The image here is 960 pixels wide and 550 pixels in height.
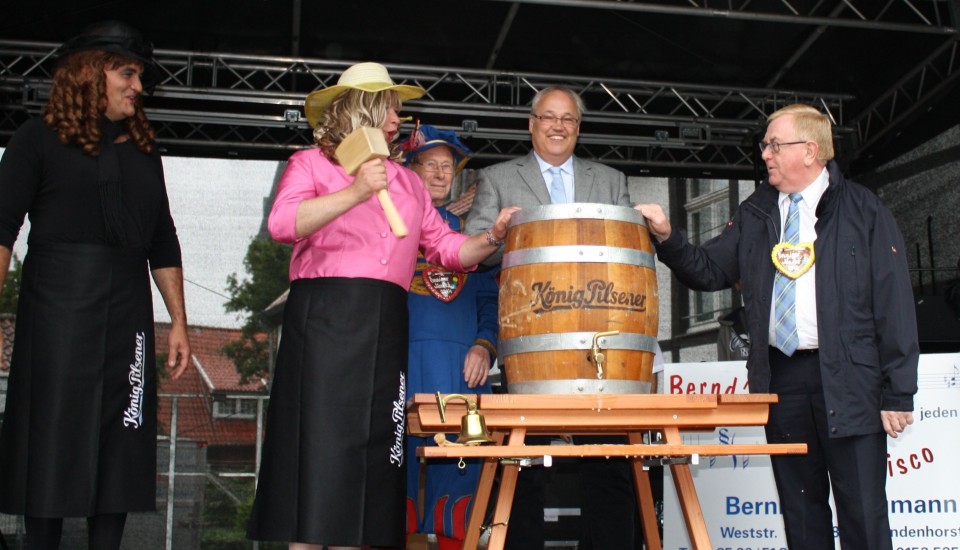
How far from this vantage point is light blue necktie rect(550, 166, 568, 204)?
3486 millimetres

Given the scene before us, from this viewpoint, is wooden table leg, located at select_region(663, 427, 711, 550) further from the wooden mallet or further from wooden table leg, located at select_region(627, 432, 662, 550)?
the wooden mallet

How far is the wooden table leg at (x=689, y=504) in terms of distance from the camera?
97.3 inches

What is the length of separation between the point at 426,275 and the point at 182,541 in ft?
11.3

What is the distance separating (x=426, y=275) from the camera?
3.60 m

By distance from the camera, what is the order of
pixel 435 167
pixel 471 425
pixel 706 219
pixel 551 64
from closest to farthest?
pixel 471 425
pixel 435 167
pixel 551 64
pixel 706 219

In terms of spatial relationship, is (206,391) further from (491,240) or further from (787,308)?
(787,308)

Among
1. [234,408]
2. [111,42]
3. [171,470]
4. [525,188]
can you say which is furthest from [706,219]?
[111,42]

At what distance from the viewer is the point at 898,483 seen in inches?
181

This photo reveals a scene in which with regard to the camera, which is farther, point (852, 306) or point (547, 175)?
point (547, 175)

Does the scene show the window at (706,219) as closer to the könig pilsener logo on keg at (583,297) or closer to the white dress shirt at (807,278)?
the white dress shirt at (807,278)

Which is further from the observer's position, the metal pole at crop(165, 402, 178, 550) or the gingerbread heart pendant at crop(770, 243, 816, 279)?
the metal pole at crop(165, 402, 178, 550)

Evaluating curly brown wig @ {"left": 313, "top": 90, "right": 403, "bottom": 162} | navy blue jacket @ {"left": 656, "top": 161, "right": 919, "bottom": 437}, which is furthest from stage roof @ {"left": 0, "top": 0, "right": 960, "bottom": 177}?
curly brown wig @ {"left": 313, "top": 90, "right": 403, "bottom": 162}

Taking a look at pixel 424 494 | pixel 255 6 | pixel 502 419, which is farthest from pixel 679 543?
pixel 255 6

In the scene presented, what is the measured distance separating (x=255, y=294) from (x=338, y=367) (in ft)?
14.3
